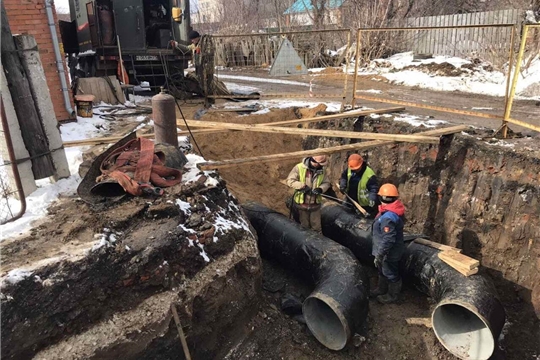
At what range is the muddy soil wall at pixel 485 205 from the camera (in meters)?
4.80

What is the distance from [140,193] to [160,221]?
0.48 m

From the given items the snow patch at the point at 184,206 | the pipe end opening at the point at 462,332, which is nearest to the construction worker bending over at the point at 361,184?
the pipe end opening at the point at 462,332

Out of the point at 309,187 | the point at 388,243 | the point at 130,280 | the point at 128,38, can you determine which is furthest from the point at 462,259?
the point at 128,38

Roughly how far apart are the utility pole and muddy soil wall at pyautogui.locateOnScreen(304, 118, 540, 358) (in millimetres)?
5282

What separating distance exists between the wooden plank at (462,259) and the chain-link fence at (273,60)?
8.15 meters

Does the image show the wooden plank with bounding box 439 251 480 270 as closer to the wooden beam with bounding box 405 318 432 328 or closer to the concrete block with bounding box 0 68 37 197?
the wooden beam with bounding box 405 318 432 328

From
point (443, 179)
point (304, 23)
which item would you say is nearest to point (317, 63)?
point (304, 23)

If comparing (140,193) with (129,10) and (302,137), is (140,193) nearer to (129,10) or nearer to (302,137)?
(302,137)

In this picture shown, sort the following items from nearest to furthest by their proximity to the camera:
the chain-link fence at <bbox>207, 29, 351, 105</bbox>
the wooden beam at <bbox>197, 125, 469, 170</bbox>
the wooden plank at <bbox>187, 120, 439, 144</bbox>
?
the wooden beam at <bbox>197, 125, 469, 170</bbox> → the wooden plank at <bbox>187, 120, 439, 144</bbox> → the chain-link fence at <bbox>207, 29, 351, 105</bbox>

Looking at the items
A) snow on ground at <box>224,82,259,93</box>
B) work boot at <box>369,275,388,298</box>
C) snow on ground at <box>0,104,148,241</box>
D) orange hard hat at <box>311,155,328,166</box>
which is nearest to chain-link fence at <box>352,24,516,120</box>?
snow on ground at <box>224,82,259,93</box>

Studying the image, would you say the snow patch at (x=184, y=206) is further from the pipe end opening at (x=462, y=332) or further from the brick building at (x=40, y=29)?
the brick building at (x=40, y=29)

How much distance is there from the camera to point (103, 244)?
3.17 meters

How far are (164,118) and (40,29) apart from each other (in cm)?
391

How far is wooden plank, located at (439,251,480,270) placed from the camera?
14.0 ft
